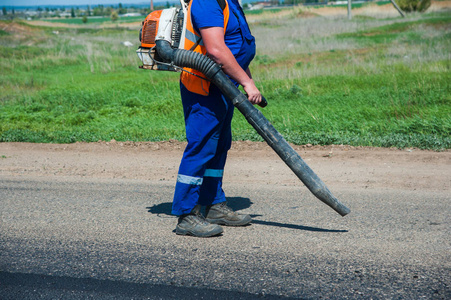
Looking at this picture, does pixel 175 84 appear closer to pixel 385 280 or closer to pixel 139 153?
pixel 139 153

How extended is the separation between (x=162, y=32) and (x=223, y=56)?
573mm

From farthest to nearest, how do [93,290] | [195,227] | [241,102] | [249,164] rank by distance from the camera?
[249,164], [195,227], [241,102], [93,290]

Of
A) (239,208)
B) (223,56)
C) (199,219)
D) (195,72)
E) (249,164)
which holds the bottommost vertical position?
(249,164)

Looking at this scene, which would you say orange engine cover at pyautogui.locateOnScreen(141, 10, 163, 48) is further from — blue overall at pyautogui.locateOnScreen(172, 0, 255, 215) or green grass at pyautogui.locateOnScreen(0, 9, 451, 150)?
green grass at pyautogui.locateOnScreen(0, 9, 451, 150)

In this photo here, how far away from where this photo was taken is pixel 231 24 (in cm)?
384

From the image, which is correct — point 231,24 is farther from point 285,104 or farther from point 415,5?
point 415,5

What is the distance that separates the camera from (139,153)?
7984 mm

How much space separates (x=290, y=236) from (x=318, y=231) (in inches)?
11.7

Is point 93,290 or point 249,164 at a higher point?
point 93,290

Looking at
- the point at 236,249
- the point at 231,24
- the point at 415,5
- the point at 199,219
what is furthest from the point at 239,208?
the point at 415,5

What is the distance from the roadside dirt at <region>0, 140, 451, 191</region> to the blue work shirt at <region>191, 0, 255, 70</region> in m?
2.45

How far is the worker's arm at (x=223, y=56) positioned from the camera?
144 inches

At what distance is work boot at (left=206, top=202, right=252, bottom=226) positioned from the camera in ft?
14.5

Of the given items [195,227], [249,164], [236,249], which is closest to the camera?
[236,249]
